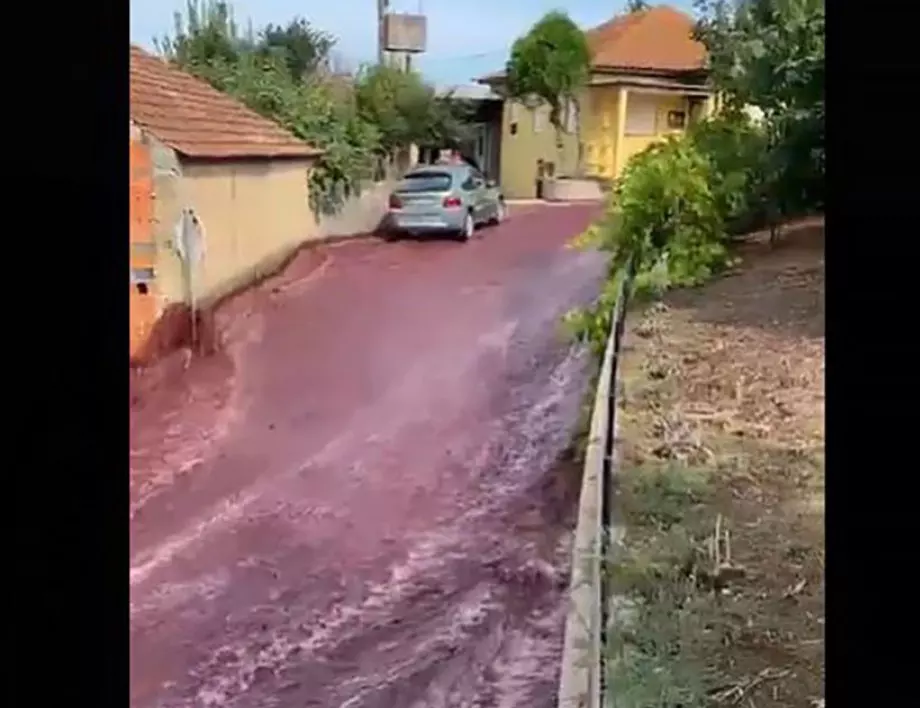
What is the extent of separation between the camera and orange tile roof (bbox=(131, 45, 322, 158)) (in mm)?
1336

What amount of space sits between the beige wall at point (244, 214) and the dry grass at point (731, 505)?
445 millimetres

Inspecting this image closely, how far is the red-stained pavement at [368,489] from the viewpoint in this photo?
1.30 m

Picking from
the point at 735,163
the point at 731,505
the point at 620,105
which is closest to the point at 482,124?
the point at 620,105

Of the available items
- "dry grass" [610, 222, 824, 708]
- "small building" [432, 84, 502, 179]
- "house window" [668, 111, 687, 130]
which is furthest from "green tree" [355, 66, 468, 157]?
"dry grass" [610, 222, 824, 708]

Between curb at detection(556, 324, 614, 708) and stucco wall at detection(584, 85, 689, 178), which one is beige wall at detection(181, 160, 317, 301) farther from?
curb at detection(556, 324, 614, 708)

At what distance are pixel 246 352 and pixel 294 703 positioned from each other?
0.40m

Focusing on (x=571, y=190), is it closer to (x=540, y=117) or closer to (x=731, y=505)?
(x=540, y=117)

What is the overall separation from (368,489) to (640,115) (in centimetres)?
55

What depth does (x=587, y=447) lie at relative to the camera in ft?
4.58

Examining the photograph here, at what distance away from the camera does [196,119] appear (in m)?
1.40

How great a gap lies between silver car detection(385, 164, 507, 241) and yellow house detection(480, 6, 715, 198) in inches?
1.2
